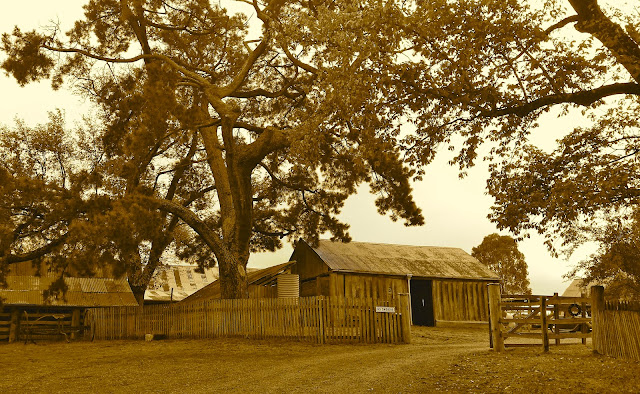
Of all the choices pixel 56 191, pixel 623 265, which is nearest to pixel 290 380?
pixel 56 191

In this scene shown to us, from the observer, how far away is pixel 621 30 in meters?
10.4

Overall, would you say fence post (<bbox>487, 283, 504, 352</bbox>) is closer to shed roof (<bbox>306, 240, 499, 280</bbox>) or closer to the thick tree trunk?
the thick tree trunk

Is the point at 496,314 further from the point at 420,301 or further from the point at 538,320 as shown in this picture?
the point at 420,301

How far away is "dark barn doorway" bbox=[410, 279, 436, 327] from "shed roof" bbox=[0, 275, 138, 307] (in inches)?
647

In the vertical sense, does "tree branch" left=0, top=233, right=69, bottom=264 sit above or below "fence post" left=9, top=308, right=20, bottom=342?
above

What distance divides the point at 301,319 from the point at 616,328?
10002 mm

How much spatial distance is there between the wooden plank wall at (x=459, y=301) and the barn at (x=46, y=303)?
15646 millimetres

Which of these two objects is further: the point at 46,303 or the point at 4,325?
the point at 4,325

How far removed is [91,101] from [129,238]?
9.13m

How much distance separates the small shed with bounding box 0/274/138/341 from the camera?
24.8 metres

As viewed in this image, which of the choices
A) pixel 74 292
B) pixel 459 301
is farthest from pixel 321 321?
pixel 459 301

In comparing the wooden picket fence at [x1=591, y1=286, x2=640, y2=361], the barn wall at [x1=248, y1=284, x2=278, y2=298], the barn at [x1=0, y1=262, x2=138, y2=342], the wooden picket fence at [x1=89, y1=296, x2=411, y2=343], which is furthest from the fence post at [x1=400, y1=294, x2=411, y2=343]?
the barn at [x1=0, y1=262, x2=138, y2=342]

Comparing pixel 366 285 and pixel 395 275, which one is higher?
pixel 395 275

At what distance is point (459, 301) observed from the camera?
3288 centimetres
